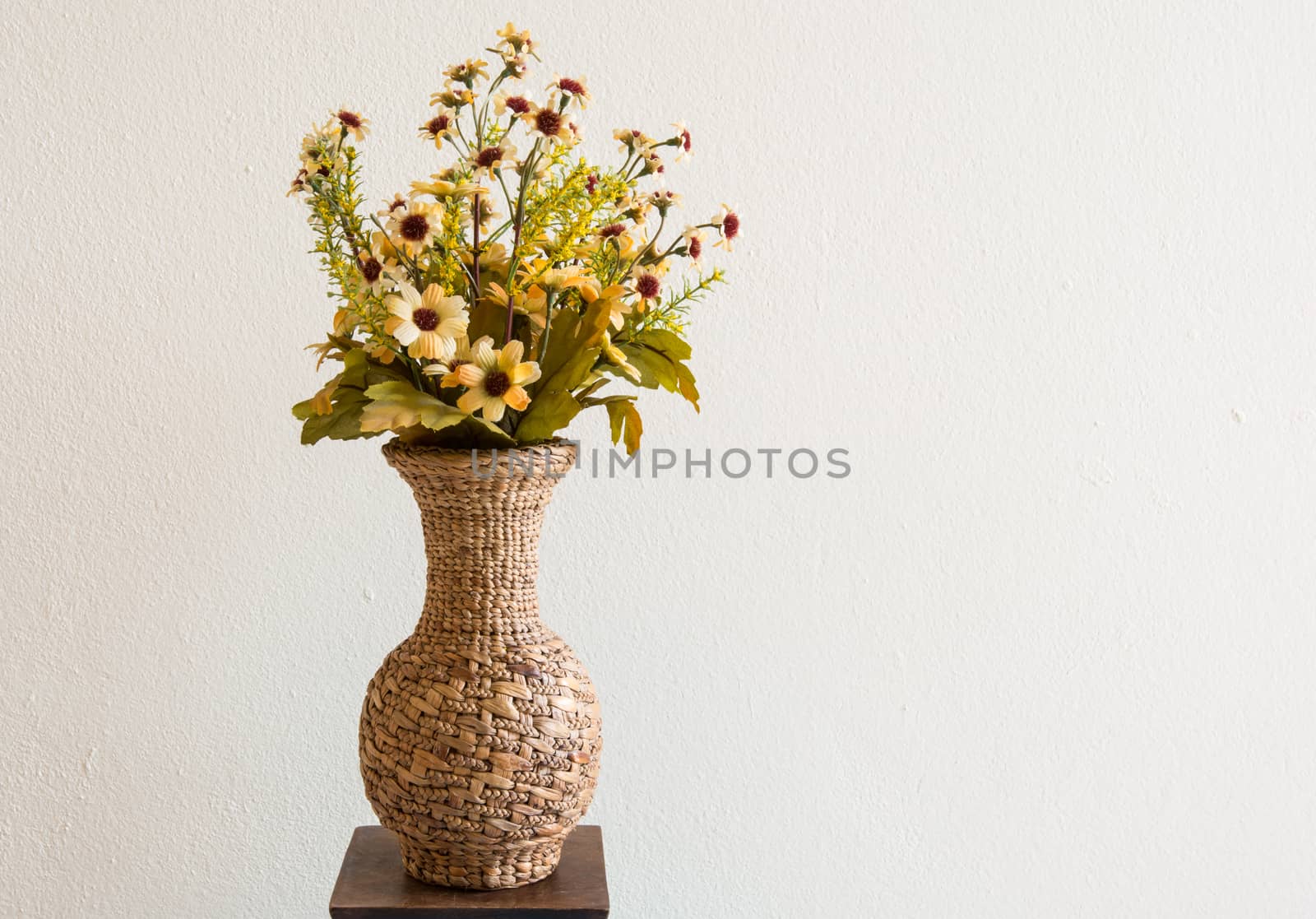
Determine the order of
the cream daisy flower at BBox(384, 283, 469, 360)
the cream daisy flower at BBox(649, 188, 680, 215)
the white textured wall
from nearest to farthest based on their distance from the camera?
1. the cream daisy flower at BBox(384, 283, 469, 360)
2. the cream daisy flower at BBox(649, 188, 680, 215)
3. the white textured wall

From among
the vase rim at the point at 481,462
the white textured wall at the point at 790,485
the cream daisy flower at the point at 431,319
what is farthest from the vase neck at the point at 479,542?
the white textured wall at the point at 790,485

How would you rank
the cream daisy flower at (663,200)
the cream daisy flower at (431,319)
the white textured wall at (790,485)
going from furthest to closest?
the white textured wall at (790,485) < the cream daisy flower at (663,200) < the cream daisy flower at (431,319)

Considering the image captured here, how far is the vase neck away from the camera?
1.04 meters

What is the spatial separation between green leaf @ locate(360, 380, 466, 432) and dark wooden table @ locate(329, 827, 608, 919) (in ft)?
1.31

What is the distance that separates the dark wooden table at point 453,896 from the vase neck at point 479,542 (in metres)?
0.22

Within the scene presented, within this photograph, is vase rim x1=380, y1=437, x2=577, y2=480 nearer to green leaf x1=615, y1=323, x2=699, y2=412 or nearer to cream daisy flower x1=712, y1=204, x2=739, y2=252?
green leaf x1=615, y1=323, x2=699, y2=412

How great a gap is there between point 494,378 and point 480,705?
0.27m

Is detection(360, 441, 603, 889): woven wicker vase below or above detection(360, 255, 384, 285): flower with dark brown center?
below

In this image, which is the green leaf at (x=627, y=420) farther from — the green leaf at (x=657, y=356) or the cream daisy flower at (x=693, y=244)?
the cream daisy flower at (x=693, y=244)

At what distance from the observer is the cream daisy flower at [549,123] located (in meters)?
1.00

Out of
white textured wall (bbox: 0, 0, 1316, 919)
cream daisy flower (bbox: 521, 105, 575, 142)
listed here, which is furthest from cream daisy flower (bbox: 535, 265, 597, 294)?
white textured wall (bbox: 0, 0, 1316, 919)

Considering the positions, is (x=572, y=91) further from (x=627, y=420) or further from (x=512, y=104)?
(x=627, y=420)

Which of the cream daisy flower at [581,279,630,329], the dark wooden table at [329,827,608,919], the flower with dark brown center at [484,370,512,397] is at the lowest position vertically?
the dark wooden table at [329,827,608,919]

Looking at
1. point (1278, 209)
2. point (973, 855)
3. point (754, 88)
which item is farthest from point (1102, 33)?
point (973, 855)
